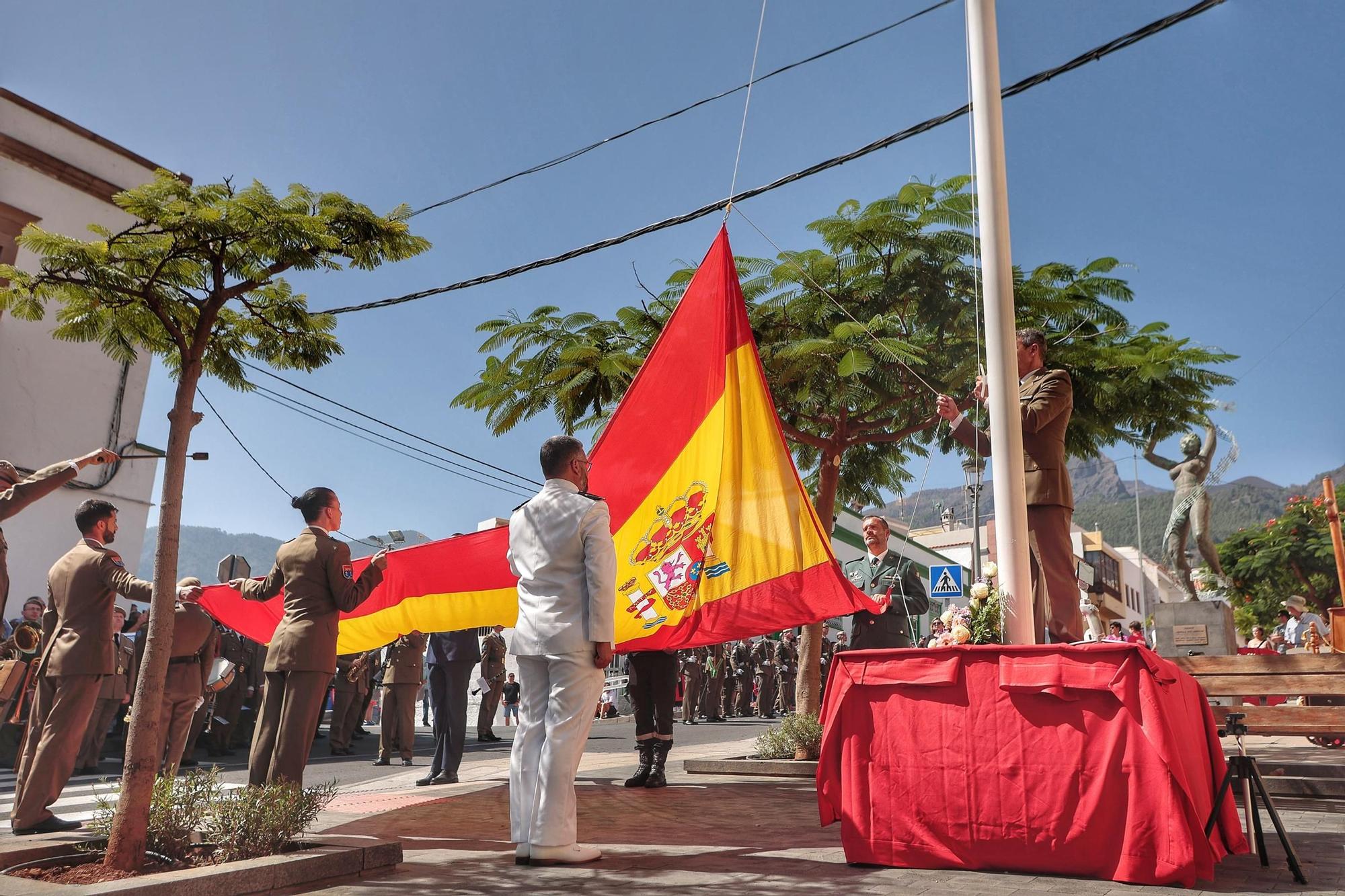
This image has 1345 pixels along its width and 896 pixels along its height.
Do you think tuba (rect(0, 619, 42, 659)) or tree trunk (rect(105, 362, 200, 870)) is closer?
tree trunk (rect(105, 362, 200, 870))

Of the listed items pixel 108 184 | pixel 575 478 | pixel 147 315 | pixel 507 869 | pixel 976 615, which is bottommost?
pixel 507 869

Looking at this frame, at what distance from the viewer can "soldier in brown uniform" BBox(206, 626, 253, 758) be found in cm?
1492

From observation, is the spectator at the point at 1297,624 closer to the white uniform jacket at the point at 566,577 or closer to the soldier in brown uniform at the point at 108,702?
the white uniform jacket at the point at 566,577

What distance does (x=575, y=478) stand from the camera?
5777 mm

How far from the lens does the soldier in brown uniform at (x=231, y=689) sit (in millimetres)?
14922

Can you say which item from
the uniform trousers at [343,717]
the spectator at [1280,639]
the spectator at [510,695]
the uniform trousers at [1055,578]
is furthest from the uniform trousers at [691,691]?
the uniform trousers at [1055,578]

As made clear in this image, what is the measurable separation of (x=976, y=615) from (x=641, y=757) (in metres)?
4.32

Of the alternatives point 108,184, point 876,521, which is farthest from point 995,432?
point 108,184

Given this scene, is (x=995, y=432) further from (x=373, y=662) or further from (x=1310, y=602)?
(x=1310, y=602)

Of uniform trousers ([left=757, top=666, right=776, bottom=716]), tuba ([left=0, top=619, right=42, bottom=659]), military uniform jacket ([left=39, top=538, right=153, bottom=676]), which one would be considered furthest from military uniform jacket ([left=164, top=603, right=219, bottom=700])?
uniform trousers ([left=757, top=666, right=776, bottom=716])

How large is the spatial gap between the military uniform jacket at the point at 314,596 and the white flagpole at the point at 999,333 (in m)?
3.68

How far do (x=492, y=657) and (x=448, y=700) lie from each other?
7909 mm

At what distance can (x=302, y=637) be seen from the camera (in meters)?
6.23

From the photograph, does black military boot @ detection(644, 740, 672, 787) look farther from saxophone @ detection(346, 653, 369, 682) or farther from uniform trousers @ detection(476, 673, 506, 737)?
uniform trousers @ detection(476, 673, 506, 737)
